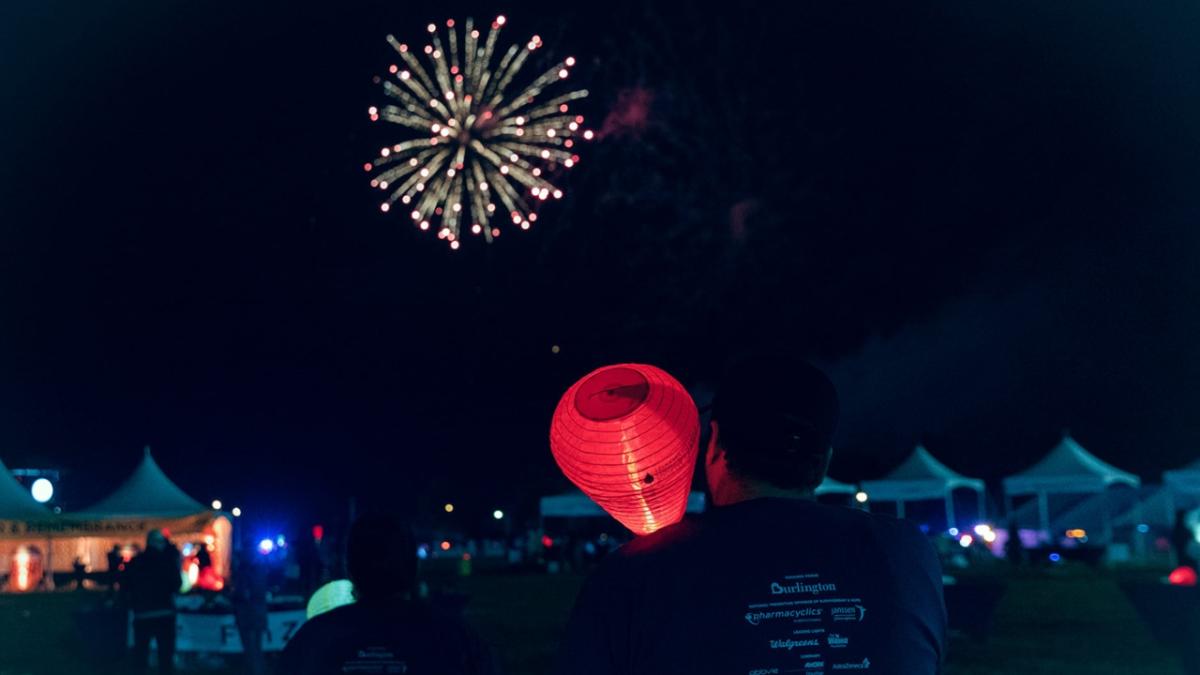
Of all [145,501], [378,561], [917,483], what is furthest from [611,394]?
[917,483]

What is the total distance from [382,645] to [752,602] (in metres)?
1.58

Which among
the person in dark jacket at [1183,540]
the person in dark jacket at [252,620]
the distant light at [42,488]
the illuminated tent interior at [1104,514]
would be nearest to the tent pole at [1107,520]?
the illuminated tent interior at [1104,514]

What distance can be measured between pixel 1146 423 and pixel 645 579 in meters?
71.5

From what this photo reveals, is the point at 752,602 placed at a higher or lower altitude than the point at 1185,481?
lower

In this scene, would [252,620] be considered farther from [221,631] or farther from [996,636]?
[996,636]

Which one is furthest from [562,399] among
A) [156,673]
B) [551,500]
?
[551,500]

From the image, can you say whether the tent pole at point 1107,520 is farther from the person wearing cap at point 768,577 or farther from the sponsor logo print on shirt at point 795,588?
the sponsor logo print on shirt at point 795,588

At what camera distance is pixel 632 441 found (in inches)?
107

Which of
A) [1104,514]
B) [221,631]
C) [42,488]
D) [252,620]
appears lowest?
[221,631]

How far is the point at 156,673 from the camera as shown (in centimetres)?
1473

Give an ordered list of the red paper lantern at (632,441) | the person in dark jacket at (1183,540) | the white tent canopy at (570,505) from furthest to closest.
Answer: the white tent canopy at (570,505)
the person in dark jacket at (1183,540)
the red paper lantern at (632,441)

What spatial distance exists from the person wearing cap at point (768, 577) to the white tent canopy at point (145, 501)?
102 feet

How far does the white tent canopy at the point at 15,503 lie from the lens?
26.7 m

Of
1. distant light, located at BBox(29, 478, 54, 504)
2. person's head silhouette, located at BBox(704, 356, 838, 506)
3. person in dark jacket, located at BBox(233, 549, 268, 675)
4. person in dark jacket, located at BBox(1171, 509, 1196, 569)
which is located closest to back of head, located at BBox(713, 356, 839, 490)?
person's head silhouette, located at BBox(704, 356, 838, 506)
